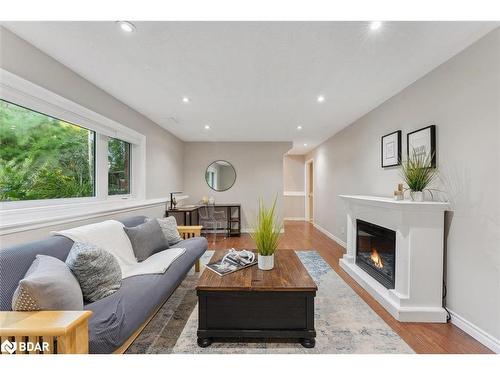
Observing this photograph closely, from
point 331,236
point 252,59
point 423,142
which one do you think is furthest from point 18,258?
point 331,236

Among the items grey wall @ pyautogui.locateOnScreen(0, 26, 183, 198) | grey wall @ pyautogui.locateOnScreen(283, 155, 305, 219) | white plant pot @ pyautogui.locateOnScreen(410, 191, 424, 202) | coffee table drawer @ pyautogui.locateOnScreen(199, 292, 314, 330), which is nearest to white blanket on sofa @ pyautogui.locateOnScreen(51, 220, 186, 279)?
coffee table drawer @ pyautogui.locateOnScreen(199, 292, 314, 330)

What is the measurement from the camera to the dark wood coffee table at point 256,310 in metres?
1.57

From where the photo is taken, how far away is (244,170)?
5.58 meters

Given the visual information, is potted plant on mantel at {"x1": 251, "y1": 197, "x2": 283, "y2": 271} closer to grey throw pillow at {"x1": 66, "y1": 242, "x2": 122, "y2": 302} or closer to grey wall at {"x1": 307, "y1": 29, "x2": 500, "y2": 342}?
grey throw pillow at {"x1": 66, "y1": 242, "x2": 122, "y2": 302}

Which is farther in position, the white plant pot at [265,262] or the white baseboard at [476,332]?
the white plant pot at [265,262]

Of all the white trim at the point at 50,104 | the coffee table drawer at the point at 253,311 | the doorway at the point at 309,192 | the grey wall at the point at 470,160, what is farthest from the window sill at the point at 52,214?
the doorway at the point at 309,192

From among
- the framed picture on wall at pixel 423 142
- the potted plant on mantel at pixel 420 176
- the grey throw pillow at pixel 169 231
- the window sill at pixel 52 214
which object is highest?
the framed picture on wall at pixel 423 142

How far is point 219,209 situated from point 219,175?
90 centimetres

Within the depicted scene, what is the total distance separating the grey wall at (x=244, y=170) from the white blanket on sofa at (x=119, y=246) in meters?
3.36

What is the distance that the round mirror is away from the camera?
5605 millimetres

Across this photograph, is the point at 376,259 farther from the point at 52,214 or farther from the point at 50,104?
the point at 50,104

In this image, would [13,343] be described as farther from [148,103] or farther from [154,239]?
[148,103]

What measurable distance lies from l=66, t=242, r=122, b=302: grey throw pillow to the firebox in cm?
250

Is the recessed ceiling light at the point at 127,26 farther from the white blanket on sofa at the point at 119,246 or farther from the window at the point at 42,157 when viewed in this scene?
the white blanket on sofa at the point at 119,246
